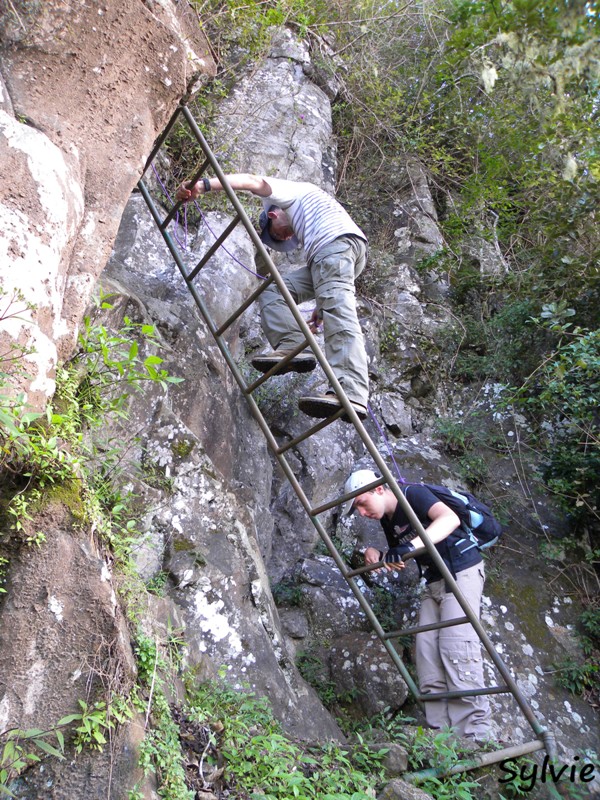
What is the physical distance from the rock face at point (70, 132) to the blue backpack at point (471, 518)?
2.34 m

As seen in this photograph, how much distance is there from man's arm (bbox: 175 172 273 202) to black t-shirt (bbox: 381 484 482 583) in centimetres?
210

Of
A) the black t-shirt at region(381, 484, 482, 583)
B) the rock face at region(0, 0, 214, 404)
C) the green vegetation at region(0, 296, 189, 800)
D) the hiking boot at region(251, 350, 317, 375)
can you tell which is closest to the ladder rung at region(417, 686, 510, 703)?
the black t-shirt at region(381, 484, 482, 583)

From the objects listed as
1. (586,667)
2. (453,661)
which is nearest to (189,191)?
(453,661)

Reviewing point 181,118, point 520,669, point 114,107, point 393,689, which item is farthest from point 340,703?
point 181,118

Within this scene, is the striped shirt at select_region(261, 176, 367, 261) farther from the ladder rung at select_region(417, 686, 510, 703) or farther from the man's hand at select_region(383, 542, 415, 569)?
the ladder rung at select_region(417, 686, 510, 703)

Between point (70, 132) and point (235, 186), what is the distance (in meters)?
1.02

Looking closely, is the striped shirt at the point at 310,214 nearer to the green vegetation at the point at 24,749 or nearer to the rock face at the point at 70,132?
the rock face at the point at 70,132

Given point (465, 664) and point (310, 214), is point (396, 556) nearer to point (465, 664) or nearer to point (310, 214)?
point (465, 664)

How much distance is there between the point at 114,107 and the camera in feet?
11.6

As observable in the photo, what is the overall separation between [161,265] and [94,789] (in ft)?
12.0

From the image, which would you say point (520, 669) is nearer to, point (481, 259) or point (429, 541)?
point (429, 541)

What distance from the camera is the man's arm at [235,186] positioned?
3963 millimetres

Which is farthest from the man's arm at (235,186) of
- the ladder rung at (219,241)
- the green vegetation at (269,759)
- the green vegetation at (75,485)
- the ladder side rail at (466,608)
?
the green vegetation at (269,759)

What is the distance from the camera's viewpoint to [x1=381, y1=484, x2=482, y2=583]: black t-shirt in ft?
12.9
